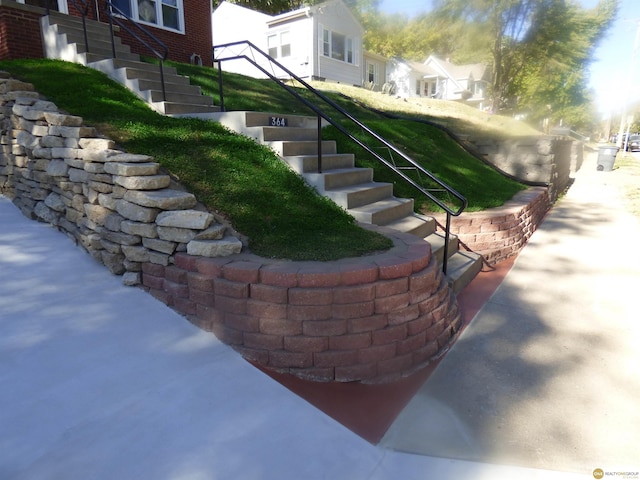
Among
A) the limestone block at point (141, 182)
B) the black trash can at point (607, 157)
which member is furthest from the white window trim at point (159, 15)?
the black trash can at point (607, 157)

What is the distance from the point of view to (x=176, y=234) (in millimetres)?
3242

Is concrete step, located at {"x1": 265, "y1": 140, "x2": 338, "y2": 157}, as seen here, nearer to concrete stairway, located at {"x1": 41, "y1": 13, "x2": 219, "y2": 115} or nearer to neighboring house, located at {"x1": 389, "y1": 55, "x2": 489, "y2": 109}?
concrete stairway, located at {"x1": 41, "y1": 13, "x2": 219, "y2": 115}

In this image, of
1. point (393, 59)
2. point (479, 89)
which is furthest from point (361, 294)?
point (479, 89)

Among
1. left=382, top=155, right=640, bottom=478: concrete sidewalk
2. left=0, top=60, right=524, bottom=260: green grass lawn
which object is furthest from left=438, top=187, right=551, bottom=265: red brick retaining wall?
left=382, top=155, right=640, bottom=478: concrete sidewalk

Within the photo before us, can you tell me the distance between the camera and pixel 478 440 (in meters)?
2.37

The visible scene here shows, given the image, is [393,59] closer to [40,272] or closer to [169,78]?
[169,78]

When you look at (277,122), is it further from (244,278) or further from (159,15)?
(159,15)

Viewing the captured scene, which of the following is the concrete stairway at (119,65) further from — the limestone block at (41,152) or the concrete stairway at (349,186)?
the limestone block at (41,152)

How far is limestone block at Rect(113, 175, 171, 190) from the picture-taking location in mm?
3373

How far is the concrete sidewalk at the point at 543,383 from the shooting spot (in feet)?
7.61

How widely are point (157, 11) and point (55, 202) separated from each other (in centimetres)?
751

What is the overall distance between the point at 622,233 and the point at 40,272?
26.3 ft

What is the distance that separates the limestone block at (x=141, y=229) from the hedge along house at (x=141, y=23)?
5123 millimetres

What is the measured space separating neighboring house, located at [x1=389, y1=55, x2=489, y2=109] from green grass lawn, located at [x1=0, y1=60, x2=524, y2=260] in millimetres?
28989
